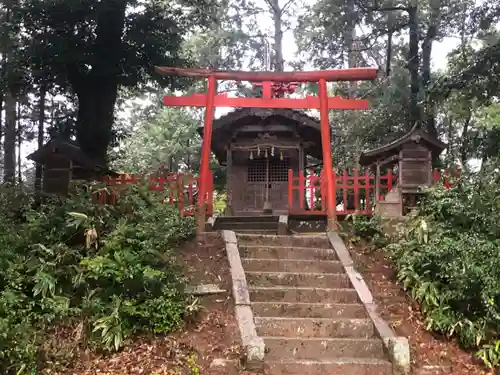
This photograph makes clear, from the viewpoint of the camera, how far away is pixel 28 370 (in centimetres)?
610

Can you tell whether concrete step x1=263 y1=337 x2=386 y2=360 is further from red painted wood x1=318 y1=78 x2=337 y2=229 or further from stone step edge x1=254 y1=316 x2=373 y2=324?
red painted wood x1=318 y1=78 x2=337 y2=229

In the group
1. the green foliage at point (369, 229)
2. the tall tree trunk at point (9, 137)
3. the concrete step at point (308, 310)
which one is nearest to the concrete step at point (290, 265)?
the concrete step at point (308, 310)

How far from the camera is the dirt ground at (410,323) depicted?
6.79m

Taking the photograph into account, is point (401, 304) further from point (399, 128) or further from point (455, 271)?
point (399, 128)

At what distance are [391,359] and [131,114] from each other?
33303 mm

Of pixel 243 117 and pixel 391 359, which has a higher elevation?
pixel 243 117

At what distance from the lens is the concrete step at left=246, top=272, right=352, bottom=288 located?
864cm

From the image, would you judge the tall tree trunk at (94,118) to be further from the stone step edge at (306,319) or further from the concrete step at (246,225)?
the stone step edge at (306,319)

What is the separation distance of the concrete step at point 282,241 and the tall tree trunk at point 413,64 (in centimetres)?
998

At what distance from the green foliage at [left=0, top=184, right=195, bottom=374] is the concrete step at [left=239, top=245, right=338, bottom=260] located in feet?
5.09

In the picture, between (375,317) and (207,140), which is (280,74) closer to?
(207,140)

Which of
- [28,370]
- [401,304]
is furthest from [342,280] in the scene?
[28,370]

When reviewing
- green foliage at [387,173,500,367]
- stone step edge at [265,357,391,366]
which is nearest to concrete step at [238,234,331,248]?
green foliage at [387,173,500,367]

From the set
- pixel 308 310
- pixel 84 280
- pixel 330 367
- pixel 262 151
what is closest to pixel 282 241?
pixel 308 310
